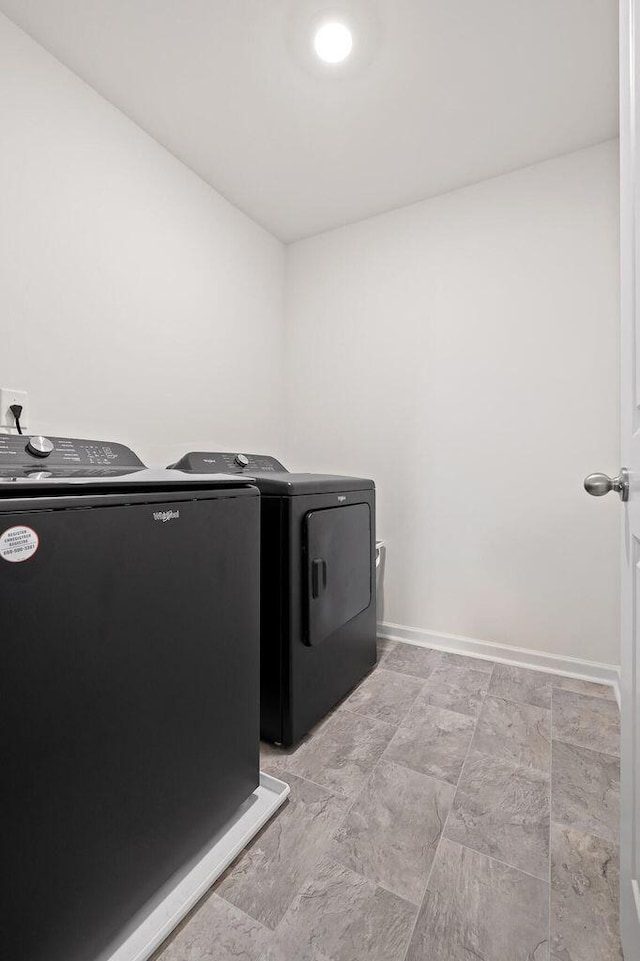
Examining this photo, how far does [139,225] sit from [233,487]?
1.43 meters

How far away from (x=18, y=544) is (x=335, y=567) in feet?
3.68

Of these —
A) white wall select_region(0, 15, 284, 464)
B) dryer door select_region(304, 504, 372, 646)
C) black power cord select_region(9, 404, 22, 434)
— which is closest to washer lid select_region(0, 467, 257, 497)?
dryer door select_region(304, 504, 372, 646)

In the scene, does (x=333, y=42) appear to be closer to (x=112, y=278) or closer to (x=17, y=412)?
(x=112, y=278)

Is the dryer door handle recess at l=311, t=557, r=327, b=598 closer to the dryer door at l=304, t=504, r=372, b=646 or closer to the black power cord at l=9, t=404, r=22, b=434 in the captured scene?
the dryer door at l=304, t=504, r=372, b=646

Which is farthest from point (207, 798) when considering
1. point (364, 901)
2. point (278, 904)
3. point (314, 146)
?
point (314, 146)

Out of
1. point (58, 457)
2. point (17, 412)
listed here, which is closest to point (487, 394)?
point (58, 457)

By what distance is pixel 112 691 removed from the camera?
757mm

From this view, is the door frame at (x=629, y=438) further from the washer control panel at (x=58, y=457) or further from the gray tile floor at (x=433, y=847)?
the washer control panel at (x=58, y=457)

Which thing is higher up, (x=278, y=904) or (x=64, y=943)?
(x=64, y=943)

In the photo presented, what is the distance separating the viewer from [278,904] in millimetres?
911

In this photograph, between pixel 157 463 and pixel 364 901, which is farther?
pixel 157 463

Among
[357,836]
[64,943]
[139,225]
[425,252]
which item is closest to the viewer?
[64,943]

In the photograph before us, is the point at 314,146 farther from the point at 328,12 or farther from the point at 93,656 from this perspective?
the point at 93,656

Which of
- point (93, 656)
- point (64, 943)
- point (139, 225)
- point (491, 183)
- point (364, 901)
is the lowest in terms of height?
point (364, 901)
